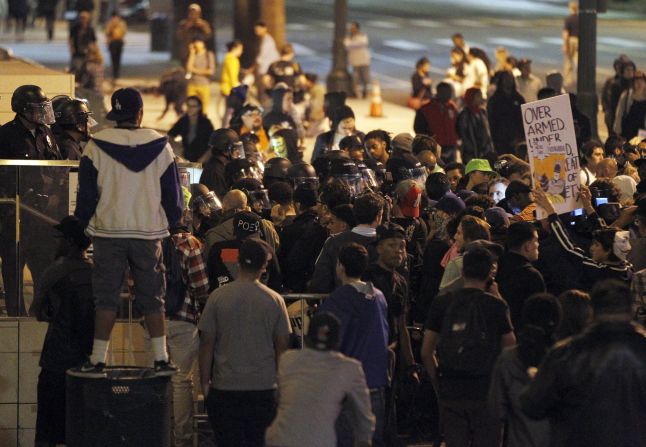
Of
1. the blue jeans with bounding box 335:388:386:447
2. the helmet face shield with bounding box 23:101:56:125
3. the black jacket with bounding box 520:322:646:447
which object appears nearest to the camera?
the black jacket with bounding box 520:322:646:447

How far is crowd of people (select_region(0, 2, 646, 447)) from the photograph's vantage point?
873 centimetres

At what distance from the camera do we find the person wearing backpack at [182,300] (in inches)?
442

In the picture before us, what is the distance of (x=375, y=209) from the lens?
447 inches

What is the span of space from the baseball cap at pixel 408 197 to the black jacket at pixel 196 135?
8763mm

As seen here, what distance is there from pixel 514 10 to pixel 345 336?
53874mm

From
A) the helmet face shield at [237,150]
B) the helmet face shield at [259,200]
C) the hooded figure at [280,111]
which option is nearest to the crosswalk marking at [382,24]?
the hooded figure at [280,111]

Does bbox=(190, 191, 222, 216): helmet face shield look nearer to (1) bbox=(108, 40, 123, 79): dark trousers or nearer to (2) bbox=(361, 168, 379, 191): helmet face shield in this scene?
(2) bbox=(361, 168, 379, 191): helmet face shield

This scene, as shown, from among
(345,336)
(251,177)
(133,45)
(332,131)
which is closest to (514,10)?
(133,45)

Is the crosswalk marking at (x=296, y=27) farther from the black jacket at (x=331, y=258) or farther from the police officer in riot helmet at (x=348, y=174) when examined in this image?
the black jacket at (x=331, y=258)

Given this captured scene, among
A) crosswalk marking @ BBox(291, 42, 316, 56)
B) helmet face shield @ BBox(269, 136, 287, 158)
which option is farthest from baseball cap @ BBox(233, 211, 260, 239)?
crosswalk marking @ BBox(291, 42, 316, 56)

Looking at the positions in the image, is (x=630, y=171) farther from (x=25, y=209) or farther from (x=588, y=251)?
(x=25, y=209)

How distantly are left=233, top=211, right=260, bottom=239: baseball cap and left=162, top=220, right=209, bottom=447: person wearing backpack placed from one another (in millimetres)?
313

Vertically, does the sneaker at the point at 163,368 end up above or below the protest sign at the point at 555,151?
below

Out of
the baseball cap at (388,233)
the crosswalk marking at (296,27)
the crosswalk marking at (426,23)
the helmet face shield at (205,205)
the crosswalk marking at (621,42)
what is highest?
the baseball cap at (388,233)
